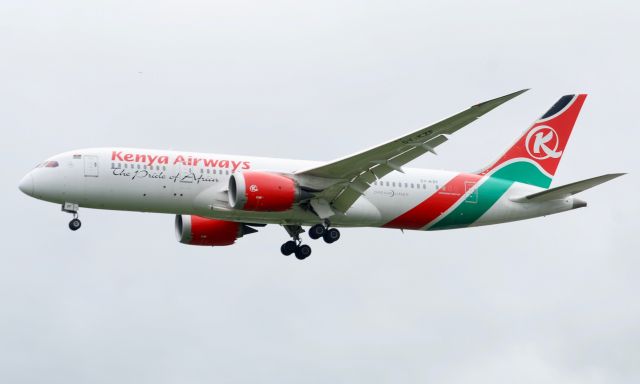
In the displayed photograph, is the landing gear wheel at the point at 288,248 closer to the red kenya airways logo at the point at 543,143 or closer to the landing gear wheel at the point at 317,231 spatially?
the landing gear wheel at the point at 317,231

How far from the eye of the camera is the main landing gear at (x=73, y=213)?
46.2m

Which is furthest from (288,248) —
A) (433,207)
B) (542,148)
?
(542,148)

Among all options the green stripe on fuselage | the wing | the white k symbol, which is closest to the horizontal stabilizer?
the green stripe on fuselage

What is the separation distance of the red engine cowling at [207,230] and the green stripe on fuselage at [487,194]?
313 inches

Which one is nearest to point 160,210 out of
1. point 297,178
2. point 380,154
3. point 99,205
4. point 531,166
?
point 99,205

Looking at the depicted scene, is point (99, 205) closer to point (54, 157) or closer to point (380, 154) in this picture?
point (54, 157)

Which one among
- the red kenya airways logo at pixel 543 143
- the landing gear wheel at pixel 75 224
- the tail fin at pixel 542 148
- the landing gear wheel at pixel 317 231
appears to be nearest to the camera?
the landing gear wheel at pixel 75 224

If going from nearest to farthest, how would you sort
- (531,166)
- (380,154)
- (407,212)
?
(380,154) → (407,212) → (531,166)

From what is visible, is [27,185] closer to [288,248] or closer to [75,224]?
[75,224]

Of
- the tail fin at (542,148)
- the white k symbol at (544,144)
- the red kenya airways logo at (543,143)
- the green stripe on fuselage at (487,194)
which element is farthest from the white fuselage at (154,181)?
the white k symbol at (544,144)

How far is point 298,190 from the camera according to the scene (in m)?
46.5

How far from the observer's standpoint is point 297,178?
155 ft

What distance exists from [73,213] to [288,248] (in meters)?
9.37

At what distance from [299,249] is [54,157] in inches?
419
